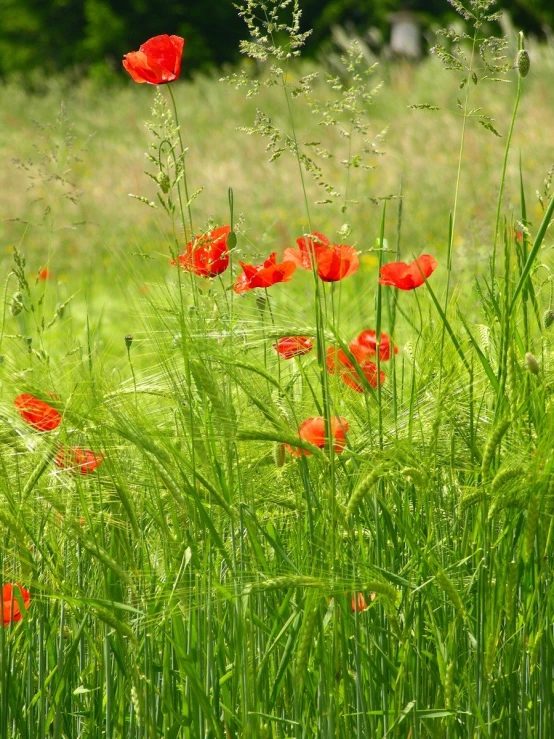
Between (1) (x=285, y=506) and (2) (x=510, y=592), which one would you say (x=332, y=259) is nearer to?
(1) (x=285, y=506)

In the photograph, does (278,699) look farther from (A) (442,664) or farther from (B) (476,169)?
(B) (476,169)

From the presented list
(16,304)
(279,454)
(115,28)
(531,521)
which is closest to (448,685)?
(531,521)

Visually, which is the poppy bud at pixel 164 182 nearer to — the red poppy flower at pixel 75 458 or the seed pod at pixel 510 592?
the red poppy flower at pixel 75 458

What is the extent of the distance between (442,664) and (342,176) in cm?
649

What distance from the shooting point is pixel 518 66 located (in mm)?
959

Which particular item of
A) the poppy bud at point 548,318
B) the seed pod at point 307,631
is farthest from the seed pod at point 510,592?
the poppy bud at point 548,318

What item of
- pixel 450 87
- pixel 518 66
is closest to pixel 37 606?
pixel 518 66

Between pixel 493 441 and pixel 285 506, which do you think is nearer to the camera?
pixel 493 441

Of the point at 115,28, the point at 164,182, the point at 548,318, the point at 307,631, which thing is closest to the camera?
the point at 307,631

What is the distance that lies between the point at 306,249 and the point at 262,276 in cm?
7

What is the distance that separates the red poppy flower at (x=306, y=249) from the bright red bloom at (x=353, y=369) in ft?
0.33

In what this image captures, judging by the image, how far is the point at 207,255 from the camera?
102 cm

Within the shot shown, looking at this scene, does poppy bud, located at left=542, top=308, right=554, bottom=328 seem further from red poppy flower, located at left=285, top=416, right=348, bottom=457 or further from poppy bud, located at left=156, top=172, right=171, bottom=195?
poppy bud, located at left=156, top=172, right=171, bottom=195

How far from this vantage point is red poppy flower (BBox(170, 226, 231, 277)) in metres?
0.96
